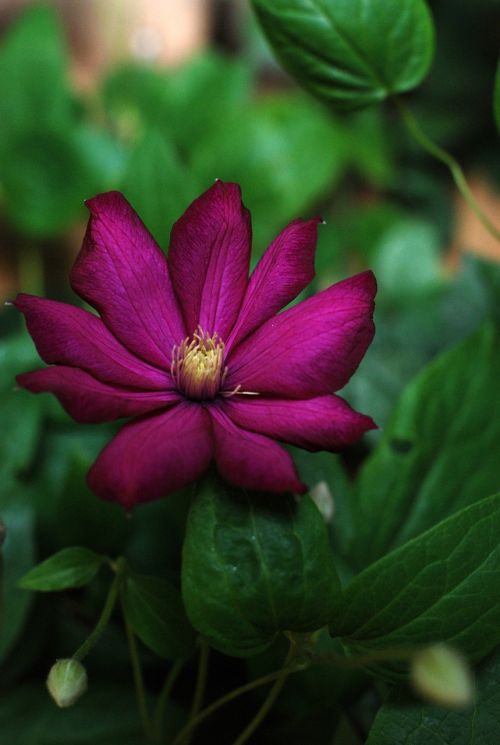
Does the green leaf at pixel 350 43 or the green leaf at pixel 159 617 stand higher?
the green leaf at pixel 350 43

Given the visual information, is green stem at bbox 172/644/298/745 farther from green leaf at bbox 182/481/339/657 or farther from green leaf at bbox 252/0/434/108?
green leaf at bbox 252/0/434/108

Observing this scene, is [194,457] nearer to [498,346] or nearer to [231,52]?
[498,346]

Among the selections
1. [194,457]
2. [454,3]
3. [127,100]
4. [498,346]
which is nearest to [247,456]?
[194,457]

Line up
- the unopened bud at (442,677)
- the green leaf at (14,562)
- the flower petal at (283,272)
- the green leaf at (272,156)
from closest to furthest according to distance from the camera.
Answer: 1. the unopened bud at (442,677)
2. the flower petal at (283,272)
3. the green leaf at (14,562)
4. the green leaf at (272,156)

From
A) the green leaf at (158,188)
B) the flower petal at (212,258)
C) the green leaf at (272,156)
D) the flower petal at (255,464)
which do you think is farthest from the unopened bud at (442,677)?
the green leaf at (272,156)

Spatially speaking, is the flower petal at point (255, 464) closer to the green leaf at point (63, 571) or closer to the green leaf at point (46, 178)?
the green leaf at point (63, 571)


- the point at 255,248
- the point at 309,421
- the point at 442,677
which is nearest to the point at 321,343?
the point at 309,421

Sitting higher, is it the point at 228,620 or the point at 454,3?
the point at 454,3
